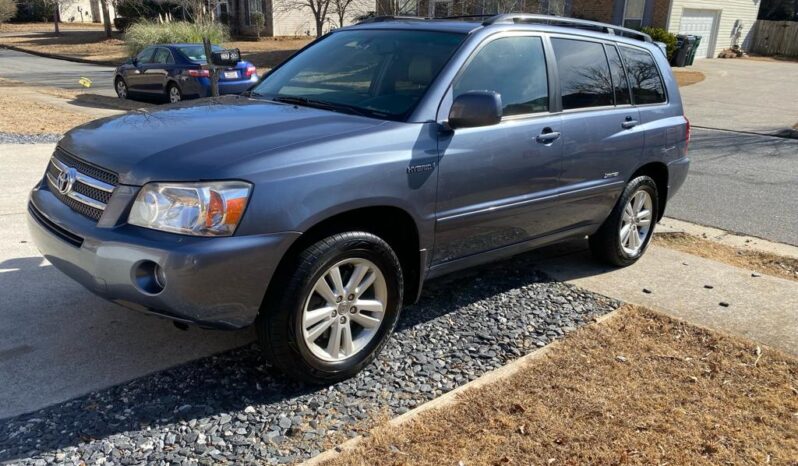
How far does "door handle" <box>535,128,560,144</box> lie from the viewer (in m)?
4.41

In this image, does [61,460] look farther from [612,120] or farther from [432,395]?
[612,120]

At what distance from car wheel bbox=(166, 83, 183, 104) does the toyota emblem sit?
1278cm

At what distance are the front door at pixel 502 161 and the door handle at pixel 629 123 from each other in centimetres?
84

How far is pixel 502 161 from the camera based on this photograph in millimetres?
4172

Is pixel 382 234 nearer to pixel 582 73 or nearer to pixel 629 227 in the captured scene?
pixel 582 73

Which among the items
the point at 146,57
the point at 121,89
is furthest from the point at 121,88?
the point at 146,57

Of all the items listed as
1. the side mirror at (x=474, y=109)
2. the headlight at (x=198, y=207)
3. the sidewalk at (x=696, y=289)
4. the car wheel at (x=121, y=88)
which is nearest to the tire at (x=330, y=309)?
the headlight at (x=198, y=207)

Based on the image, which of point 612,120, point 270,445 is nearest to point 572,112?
point 612,120

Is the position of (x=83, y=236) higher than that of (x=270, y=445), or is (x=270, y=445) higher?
(x=83, y=236)

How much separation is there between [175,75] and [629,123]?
42.3ft

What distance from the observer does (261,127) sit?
3602 mm

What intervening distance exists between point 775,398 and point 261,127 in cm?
306

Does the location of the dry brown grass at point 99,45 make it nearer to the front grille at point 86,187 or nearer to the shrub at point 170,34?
the shrub at point 170,34

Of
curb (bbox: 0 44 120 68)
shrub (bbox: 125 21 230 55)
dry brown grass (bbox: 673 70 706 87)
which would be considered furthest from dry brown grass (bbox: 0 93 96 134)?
dry brown grass (bbox: 673 70 706 87)
